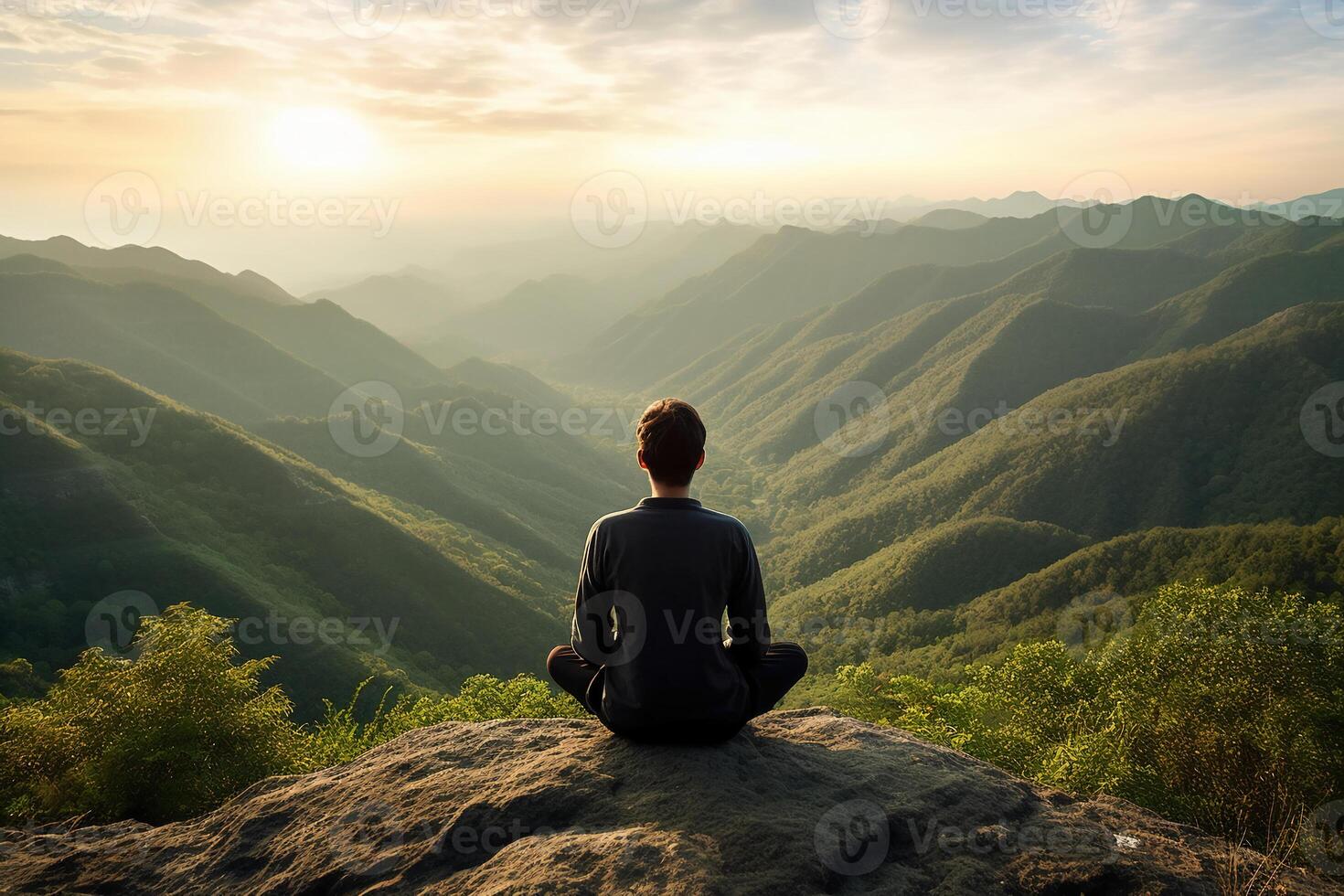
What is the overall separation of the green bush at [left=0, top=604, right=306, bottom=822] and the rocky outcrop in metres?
9.43

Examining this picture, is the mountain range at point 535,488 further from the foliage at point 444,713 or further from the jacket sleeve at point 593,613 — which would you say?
the jacket sleeve at point 593,613

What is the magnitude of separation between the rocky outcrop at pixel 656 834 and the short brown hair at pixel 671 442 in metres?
2.64

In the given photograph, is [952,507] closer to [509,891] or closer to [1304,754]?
[1304,754]

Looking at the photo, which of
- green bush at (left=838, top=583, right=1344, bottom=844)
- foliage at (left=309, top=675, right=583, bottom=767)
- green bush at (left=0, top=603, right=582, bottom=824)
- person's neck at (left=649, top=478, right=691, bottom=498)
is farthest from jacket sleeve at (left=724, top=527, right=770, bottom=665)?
foliage at (left=309, top=675, right=583, bottom=767)

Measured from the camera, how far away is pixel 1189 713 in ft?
66.8

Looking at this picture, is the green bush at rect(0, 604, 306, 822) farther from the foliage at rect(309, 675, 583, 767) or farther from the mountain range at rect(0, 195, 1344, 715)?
the mountain range at rect(0, 195, 1344, 715)

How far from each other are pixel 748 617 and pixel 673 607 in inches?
33.7

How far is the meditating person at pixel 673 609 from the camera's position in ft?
20.4

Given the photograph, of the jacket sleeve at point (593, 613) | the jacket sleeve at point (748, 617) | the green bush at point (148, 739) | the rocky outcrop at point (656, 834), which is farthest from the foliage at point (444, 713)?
the jacket sleeve at point (748, 617)

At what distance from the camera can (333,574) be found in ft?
226

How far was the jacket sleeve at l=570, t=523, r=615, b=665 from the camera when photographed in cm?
655

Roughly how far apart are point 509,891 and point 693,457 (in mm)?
3723

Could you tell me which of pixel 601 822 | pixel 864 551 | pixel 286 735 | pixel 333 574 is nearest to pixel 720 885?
pixel 601 822

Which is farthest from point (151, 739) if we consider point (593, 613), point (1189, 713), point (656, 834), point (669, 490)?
point (1189, 713)
